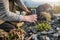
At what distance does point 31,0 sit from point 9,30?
504 mm

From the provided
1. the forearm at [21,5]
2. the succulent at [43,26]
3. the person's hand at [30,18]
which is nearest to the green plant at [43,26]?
the succulent at [43,26]

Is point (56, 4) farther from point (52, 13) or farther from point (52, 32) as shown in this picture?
point (52, 32)

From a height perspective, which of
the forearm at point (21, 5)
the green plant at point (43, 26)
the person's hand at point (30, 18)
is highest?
the forearm at point (21, 5)

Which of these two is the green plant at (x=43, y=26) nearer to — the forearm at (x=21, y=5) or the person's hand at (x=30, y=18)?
the person's hand at (x=30, y=18)

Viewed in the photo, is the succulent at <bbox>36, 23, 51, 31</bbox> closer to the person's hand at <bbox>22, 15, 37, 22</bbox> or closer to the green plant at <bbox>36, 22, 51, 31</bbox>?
the green plant at <bbox>36, 22, 51, 31</bbox>

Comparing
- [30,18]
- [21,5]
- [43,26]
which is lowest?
[43,26]

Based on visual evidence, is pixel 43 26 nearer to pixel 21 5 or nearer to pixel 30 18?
pixel 30 18

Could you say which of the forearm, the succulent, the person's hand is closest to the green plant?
the succulent

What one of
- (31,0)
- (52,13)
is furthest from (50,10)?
(31,0)

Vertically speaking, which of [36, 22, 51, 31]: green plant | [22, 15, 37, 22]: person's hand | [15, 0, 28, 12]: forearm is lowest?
[36, 22, 51, 31]: green plant

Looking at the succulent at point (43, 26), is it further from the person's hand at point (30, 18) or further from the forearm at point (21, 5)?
the forearm at point (21, 5)

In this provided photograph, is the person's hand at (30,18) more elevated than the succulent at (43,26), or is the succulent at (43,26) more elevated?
the person's hand at (30,18)

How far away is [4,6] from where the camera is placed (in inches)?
141

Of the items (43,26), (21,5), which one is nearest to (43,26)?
(43,26)
